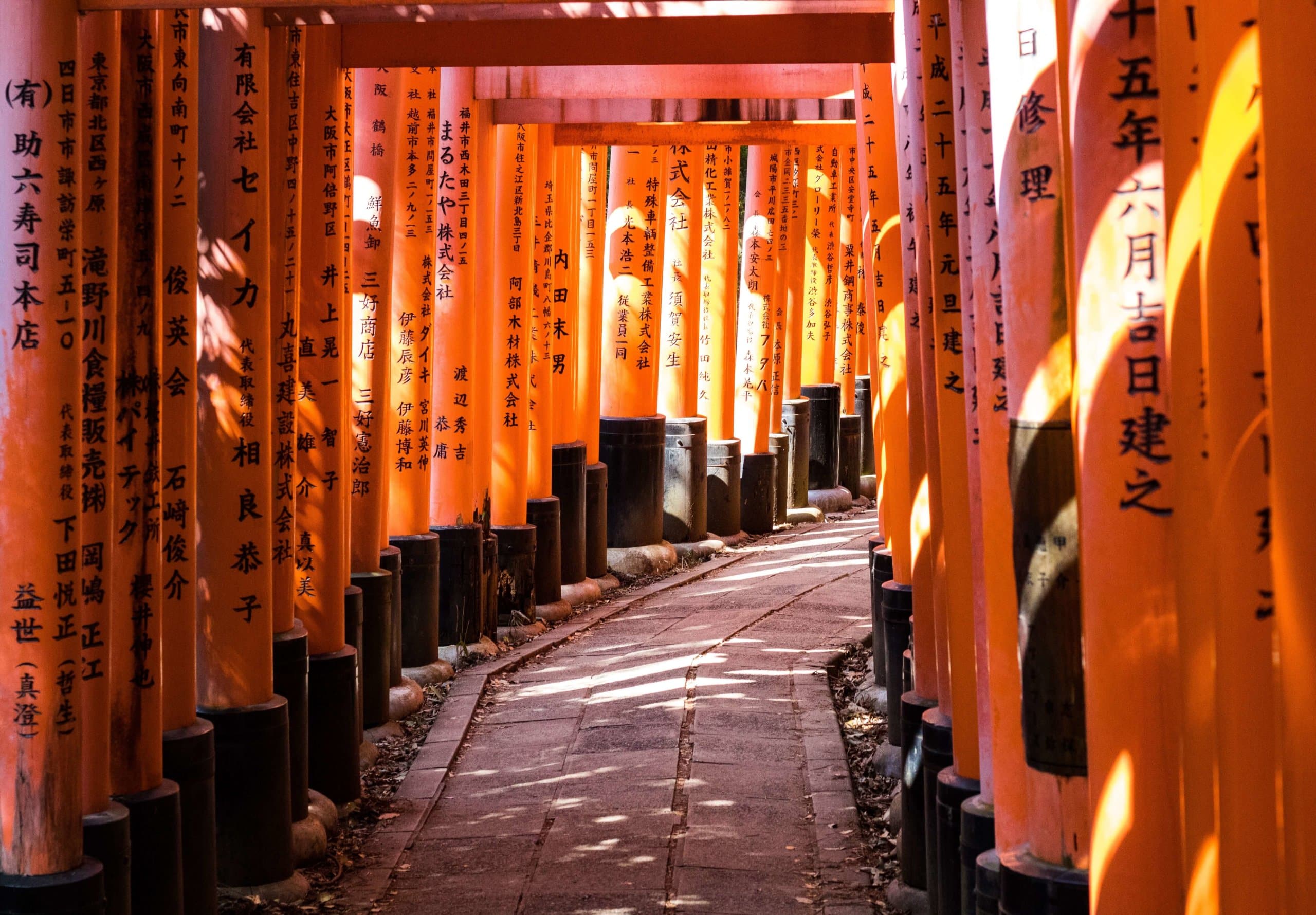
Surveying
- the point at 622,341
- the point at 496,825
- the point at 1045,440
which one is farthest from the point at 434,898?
the point at 622,341

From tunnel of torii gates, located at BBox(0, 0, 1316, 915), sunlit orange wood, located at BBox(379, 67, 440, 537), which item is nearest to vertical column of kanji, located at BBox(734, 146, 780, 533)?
tunnel of torii gates, located at BBox(0, 0, 1316, 915)

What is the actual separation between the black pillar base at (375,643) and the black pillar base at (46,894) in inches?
144

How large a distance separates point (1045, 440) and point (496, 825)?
3890 mm

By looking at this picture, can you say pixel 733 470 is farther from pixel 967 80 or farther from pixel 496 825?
pixel 967 80

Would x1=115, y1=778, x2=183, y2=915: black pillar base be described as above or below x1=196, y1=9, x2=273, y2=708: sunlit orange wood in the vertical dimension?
below

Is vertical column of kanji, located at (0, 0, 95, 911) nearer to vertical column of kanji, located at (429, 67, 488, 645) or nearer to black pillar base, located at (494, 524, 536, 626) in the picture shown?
vertical column of kanji, located at (429, 67, 488, 645)

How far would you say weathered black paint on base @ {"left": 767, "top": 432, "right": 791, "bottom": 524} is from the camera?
1614cm

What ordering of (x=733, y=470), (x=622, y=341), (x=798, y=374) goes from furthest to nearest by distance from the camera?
(x=798, y=374)
(x=733, y=470)
(x=622, y=341)

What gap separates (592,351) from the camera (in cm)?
1262

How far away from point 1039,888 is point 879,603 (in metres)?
5.18

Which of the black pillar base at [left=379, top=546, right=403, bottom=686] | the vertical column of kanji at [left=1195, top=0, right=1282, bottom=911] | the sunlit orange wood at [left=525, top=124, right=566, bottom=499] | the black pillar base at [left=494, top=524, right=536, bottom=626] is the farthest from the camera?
the sunlit orange wood at [left=525, top=124, right=566, bottom=499]

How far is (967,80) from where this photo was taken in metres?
4.06

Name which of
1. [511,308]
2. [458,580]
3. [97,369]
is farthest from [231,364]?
[511,308]

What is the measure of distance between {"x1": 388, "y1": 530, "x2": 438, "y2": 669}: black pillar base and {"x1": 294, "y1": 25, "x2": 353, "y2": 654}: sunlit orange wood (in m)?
1.98
